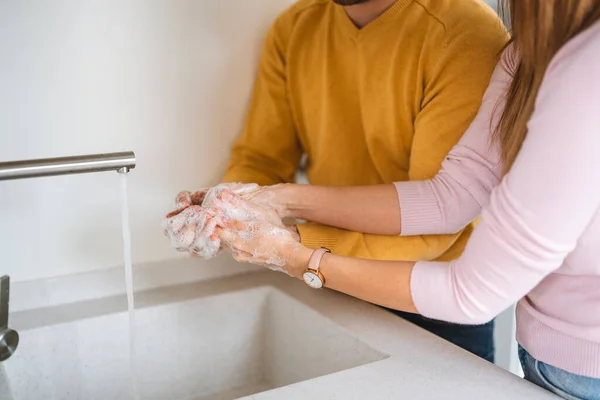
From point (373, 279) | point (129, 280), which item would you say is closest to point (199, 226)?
point (129, 280)

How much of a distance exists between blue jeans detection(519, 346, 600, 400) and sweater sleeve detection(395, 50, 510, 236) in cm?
22

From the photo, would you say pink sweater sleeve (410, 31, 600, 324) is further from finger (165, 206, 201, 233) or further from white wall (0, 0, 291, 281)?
white wall (0, 0, 291, 281)

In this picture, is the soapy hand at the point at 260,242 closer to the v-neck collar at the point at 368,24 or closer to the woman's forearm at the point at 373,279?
the woman's forearm at the point at 373,279

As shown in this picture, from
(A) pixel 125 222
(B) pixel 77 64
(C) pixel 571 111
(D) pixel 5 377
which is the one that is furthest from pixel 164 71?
(C) pixel 571 111

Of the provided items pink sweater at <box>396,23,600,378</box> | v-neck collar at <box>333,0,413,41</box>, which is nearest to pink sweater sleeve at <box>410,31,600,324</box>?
pink sweater at <box>396,23,600,378</box>

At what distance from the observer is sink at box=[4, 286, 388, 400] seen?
931 mm

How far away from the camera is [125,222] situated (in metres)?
0.88

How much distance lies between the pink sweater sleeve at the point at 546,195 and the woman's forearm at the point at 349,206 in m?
0.26

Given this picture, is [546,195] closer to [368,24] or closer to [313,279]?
[313,279]

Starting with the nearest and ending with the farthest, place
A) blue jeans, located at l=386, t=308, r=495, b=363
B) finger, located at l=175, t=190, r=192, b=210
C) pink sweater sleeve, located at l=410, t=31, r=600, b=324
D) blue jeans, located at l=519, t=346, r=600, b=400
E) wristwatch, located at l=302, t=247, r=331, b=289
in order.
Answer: pink sweater sleeve, located at l=410, t=31, r=600, b=324 < blue jeans, located at l=519, t=346, r=600, b=400 < wristwatch, located at l=302, t=247, r=331, b=289 < finger, located at l=175, t=190, r=192, b=210 < blue jeans, located at l=386, t=308, r=495, b=363

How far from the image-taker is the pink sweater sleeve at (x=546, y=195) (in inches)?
22.7

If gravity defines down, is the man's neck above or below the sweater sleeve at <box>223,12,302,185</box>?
above

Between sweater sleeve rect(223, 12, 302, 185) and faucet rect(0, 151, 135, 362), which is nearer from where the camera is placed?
faucet rect(0, 151, 135, 362)

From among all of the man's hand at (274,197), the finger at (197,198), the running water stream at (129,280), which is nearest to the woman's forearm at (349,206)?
the man's hand at (274,197)
